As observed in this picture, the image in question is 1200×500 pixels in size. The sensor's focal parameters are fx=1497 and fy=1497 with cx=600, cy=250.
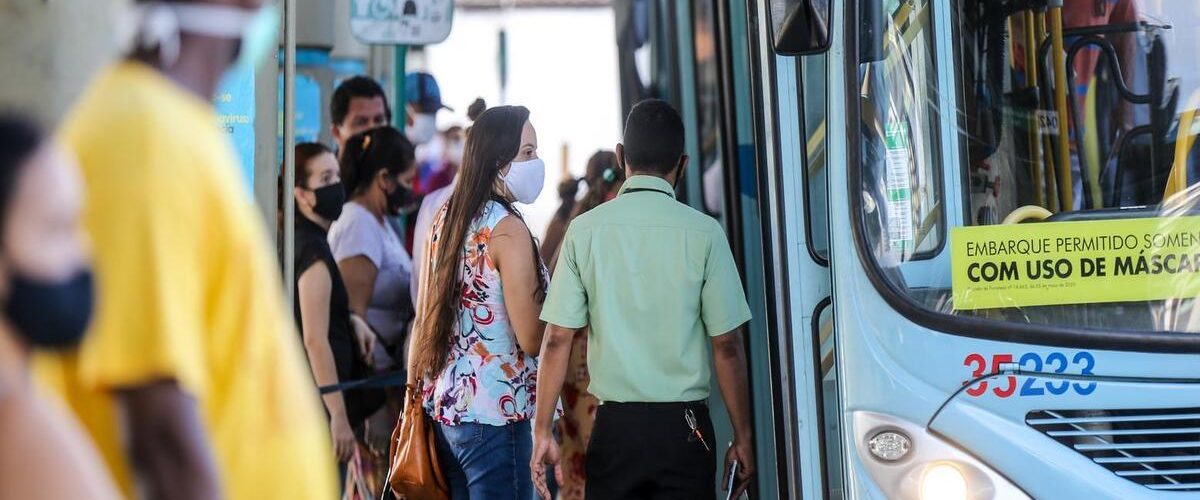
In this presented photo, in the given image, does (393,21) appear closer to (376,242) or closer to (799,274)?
(376,242)

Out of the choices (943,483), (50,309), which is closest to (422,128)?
Answer: (943,483)

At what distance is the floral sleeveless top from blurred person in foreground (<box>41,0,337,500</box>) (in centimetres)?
249

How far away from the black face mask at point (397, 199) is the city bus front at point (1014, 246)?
306 centimetres

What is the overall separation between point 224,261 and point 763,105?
2.48m

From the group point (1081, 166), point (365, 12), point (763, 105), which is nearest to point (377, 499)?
point (365, 12)

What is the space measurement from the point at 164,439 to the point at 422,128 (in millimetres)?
6630

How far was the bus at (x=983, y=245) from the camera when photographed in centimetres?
336

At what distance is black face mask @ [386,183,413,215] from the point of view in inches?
251

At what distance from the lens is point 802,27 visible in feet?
11.3

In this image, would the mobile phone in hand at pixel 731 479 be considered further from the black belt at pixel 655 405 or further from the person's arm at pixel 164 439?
the person's arm at pixel 164 439

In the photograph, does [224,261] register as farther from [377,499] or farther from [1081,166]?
[377,499]

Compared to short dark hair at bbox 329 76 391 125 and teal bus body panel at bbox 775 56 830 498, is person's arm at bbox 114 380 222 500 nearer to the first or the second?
teal bus body panel at bbox 775 56 830 498

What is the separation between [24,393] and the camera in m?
1.34

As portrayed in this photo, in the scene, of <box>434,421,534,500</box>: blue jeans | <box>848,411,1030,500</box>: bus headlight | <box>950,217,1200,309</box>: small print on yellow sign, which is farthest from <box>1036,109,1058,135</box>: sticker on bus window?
<box>434,421,534,500</box>: blue jeans
